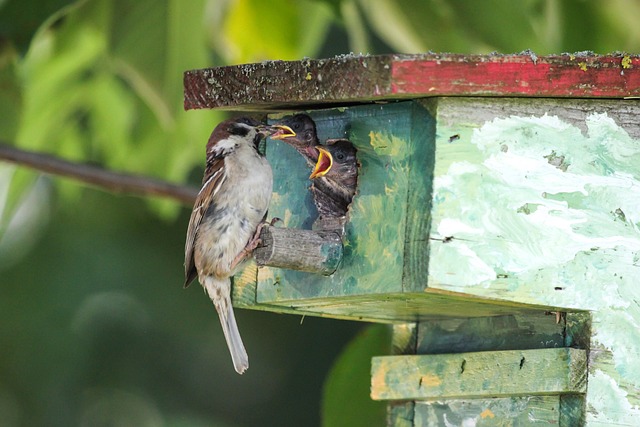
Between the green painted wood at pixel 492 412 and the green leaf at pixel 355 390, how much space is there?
0.44 metres

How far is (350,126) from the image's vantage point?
2953mm

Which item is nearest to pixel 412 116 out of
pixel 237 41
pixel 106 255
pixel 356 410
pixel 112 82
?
pixel 356 410

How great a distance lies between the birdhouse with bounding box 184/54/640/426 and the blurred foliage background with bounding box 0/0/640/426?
663mm

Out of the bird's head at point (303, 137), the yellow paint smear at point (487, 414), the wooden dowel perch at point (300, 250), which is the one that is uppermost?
the bird's head at point (303, 137)

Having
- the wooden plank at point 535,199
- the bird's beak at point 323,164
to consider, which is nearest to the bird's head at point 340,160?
the bird's beak at point 323,164

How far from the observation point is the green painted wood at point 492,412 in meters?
2.86

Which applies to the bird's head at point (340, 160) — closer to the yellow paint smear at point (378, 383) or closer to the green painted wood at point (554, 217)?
the green painted wood at point (554, 217)

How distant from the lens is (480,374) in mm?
2990

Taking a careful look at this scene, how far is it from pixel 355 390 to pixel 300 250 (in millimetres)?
1071

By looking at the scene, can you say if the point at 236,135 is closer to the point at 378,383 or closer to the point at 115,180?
the point at 115,180

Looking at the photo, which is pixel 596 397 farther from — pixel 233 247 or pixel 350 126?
pixel 233 247

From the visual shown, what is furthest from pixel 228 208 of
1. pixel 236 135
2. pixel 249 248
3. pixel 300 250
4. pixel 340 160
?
pixel 300 250

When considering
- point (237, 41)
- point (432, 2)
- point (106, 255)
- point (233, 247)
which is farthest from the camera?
point (106, 255)

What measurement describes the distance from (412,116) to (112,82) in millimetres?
1825
